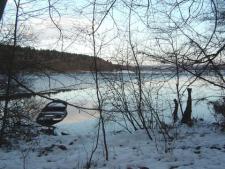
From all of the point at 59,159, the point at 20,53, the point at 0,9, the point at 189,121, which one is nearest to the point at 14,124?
the point at 59,159

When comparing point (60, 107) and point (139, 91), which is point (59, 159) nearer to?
point (139, 91)

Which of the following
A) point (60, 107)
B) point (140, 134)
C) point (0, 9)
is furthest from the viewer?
point (60, 107)

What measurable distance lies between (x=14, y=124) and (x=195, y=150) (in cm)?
460

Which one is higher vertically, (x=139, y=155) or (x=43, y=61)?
(x=43, y=61)

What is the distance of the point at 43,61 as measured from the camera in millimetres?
10609

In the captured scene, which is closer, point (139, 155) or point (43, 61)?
point (139, 155)

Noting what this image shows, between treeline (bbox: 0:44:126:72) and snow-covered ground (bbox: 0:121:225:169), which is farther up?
treeline (bbox: 0:44:126:72)

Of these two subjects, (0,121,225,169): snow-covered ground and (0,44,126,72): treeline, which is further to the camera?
(0,121,225,169): snow-covered ground

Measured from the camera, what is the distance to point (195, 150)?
891 centimetres

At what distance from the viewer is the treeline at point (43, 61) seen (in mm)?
7184

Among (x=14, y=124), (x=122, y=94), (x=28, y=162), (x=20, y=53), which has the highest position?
(x=20, y=53)

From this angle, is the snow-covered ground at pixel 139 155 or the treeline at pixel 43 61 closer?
the treeline at pixel 43 61

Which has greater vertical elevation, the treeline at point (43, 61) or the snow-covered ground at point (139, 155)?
the treeline at point (43, 61)

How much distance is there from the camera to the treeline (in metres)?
7.18
